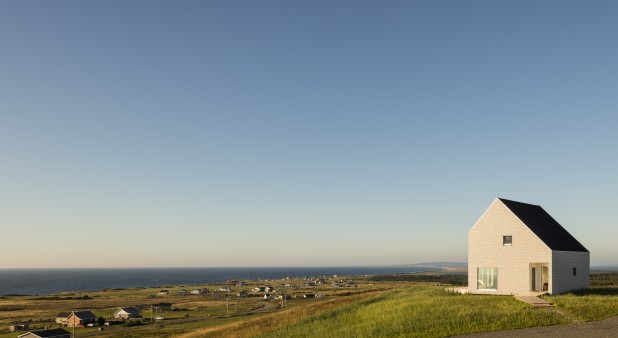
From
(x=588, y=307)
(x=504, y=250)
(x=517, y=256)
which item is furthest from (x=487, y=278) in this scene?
(x=588, y=307)

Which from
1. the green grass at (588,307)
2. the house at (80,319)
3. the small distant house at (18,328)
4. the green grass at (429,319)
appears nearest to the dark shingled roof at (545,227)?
the green grass at (588,307)

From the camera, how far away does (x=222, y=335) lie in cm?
4031

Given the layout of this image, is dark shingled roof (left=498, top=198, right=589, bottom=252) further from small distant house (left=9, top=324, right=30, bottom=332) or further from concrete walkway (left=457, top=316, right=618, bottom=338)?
small distant house (left=9, top=324, right=30, bottom=332)

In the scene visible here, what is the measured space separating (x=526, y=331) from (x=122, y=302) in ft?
457

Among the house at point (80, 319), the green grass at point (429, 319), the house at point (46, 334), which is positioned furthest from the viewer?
the house at point (80, 319)

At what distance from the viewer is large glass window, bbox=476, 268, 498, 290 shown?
4053 centimetres

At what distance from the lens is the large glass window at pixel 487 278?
4053 cm

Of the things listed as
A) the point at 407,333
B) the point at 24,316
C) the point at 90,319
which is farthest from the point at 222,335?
the point at 24,316

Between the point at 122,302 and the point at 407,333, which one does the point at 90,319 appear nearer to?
the point at 122,302

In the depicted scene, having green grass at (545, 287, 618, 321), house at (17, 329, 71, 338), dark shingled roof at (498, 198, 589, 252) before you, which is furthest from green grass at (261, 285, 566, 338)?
house at (17, 329, 71, 338)

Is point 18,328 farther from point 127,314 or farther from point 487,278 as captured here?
point 487,278

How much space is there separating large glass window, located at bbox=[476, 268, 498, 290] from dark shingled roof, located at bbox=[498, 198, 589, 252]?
4540 mm

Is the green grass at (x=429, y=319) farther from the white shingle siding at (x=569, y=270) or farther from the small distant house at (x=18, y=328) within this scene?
the small distant house at (x=18, y=328)

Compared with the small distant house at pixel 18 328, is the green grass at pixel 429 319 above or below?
above
